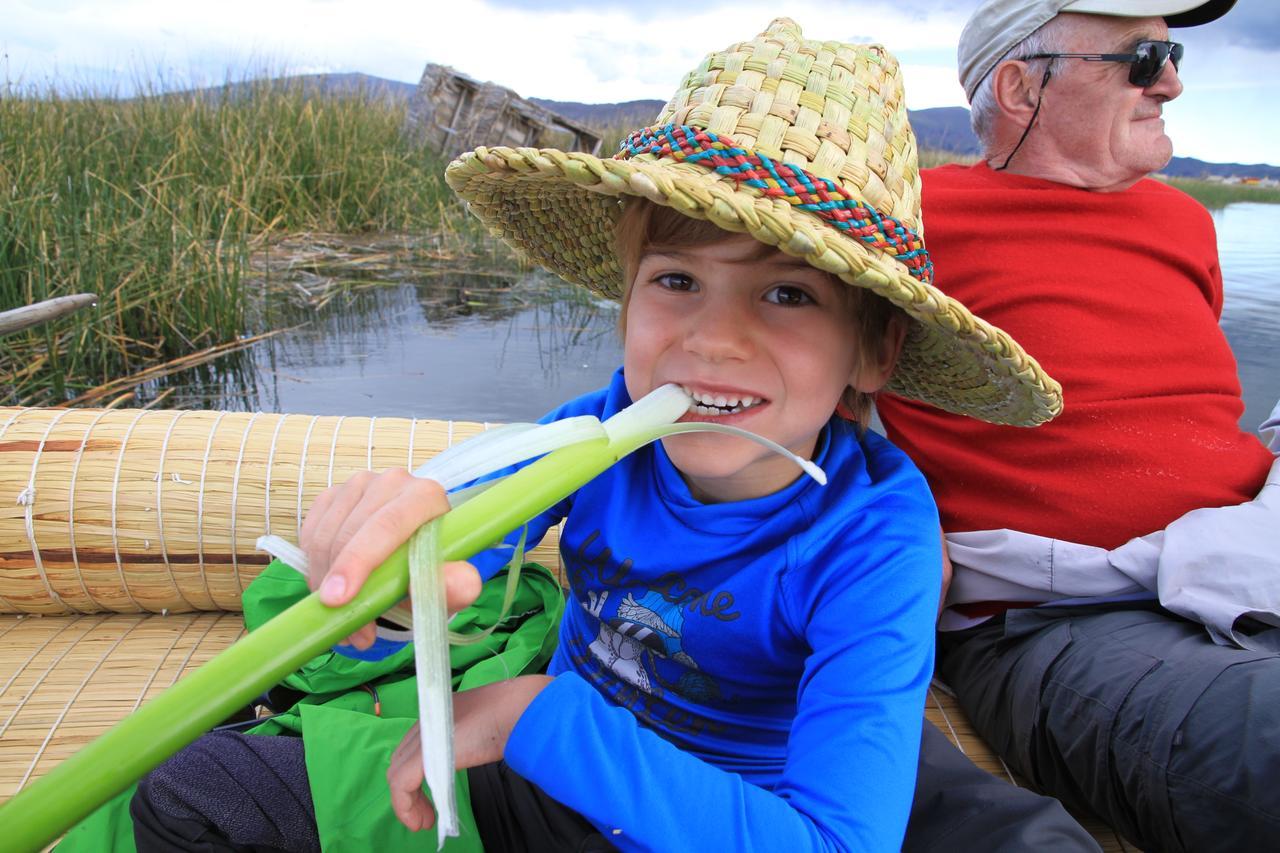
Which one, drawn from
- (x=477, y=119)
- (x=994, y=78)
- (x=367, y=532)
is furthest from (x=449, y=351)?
(x=477, y=119)

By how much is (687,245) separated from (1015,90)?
3.85 feet

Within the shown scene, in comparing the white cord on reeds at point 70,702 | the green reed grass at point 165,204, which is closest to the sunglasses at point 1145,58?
the white cord on reeds at point 70,702

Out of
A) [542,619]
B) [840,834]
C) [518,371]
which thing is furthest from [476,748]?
[518,371]

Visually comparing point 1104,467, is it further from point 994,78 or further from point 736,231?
point 736,231

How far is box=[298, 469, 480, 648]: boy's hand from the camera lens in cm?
61

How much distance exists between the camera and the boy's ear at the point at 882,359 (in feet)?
3.78

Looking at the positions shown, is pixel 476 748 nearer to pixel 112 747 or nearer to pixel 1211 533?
pixel 112 747

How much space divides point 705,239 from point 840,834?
0.63 meters

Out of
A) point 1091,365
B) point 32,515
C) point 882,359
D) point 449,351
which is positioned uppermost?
point 882,359

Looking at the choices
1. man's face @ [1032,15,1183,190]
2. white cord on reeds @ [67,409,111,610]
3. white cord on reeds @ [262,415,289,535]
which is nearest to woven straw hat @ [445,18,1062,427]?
man's face @ [1032,15,1183,190]

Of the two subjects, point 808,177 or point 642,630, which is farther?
point 642,630

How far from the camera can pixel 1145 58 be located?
5.56ft

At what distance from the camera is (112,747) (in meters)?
0.55

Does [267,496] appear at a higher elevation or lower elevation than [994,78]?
lower
